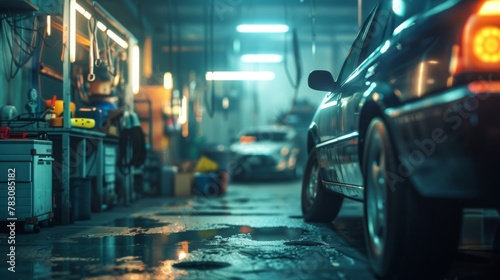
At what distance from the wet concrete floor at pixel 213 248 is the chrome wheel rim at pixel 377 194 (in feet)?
0.77

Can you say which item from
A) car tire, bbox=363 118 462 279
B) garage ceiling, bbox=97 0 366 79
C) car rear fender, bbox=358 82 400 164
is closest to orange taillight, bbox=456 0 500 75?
car rear fender, bbox=358 82 400 164

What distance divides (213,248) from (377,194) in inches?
60.7

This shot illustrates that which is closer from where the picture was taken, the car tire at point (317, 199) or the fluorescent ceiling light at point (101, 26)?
the car tire at point (317, 199)

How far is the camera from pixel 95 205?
7.73 m

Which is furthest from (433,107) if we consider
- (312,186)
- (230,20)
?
(230,20)

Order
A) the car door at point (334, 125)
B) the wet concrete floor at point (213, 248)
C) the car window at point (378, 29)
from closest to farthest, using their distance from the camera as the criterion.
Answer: the wet concrete floor at point (213, 248) → the car window at point (378, 29) → the car door at point (334, 125)

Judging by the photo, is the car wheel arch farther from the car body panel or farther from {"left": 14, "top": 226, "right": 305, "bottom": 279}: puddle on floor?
{"left": 14, "top": 226, "right": 305, "bottom": 279}: puddle on floor

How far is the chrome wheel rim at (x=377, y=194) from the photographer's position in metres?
3.14

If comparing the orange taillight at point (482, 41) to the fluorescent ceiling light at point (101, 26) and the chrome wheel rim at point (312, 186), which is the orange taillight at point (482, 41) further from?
the fluorescent ceiling light at point (101, 26)

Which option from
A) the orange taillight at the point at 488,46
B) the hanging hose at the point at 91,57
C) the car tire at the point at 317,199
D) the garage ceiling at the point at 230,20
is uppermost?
the garage ceiling at the point at 230,20

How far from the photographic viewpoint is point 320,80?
511 cm

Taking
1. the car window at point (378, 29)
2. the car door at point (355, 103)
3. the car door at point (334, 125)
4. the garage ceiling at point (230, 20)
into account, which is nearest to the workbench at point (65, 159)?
the car door at point (334, 125)

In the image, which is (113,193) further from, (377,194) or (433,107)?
(433,107)

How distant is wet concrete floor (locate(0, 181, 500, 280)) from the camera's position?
3486 mm
